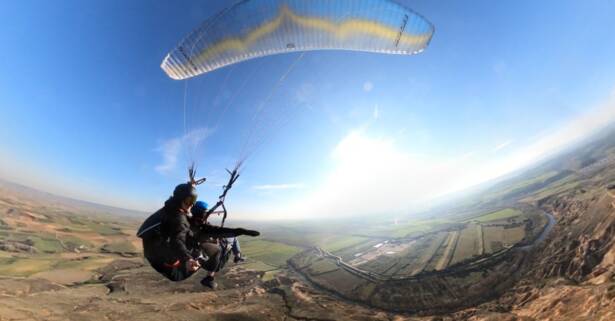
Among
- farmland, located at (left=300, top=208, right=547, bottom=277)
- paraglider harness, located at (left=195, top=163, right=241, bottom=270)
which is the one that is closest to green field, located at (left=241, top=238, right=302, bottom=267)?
farmland, located at (left=300, top=208, right=547, bottom=277)

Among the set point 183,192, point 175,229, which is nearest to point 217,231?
point 175,229

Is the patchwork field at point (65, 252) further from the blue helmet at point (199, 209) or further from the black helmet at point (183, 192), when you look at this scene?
the black helmet at point (183, 192)

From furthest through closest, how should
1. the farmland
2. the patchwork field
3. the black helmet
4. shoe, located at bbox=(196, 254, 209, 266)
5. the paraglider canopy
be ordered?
1. the patchwork field
2. the farmland
3. the paraglider canopy
4. shoe, located at bbox=(196, 254, 209, 266)
5. the black helmet

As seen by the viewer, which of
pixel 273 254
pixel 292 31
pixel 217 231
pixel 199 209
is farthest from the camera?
pixel 273 254

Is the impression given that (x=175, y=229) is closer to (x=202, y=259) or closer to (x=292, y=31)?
(x=202, y=259)

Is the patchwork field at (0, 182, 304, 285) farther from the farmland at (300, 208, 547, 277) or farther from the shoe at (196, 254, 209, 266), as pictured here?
the shoe at (196, 254, 209, 266)

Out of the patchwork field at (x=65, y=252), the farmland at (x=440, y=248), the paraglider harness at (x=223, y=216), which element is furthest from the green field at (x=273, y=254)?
the paraglider harness at (x=223, y=216)
